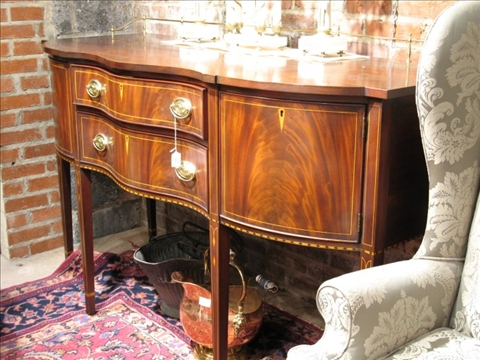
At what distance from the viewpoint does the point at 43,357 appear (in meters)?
2.16

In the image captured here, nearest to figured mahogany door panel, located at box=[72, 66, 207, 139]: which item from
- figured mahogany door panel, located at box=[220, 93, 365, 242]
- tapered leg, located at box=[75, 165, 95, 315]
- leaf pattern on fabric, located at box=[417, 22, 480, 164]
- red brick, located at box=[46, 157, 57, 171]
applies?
figured mahogany door panel, located at box=[220, 93, 365, 242]

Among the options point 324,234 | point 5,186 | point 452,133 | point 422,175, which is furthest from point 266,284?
point 5,186

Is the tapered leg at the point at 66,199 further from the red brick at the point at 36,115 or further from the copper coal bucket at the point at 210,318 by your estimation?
the copper coal bucket at the point at 210,318

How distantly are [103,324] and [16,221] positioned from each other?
2.42 feet

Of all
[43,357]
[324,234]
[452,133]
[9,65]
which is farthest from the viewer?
[9,65]

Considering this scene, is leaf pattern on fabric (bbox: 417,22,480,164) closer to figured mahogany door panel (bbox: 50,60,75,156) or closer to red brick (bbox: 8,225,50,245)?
figured mahogany door panel (bbox: 50,60,75,156)

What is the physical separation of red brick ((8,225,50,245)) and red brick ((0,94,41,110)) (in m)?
0.51

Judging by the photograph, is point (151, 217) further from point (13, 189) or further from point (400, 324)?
point (400, 324)

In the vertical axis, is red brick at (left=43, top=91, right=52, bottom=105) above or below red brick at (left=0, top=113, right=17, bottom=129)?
above

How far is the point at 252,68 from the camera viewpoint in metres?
1.78

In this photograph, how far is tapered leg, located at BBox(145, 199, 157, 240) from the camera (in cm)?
295

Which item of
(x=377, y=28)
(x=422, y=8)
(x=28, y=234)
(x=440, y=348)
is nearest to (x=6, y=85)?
(x=28, y=234)

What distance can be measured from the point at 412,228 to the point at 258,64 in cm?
59

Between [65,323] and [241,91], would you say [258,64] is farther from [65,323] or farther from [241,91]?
[65,323]
